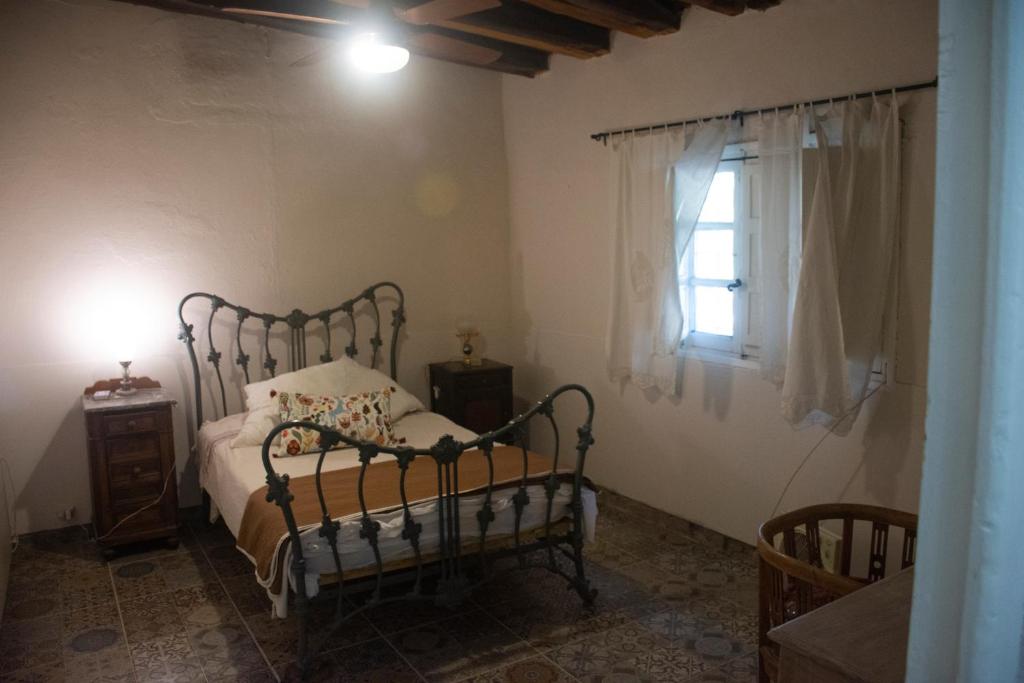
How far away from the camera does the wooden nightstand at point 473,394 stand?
470 cm

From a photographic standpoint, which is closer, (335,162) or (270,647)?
(270,647)

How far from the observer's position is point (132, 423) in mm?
3799

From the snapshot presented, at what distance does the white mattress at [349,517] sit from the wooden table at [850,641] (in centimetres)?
169

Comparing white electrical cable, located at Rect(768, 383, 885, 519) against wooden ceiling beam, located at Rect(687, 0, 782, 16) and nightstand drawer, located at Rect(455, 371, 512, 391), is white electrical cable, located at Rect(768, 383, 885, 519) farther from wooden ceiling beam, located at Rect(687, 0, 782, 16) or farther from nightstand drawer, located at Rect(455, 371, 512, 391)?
nightstand drawer, located at Rect(455, 371, 512, 391)

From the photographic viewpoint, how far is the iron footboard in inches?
107

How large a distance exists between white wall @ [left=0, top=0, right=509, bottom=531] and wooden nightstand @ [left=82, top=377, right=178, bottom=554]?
37cm

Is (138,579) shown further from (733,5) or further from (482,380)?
(733,5)

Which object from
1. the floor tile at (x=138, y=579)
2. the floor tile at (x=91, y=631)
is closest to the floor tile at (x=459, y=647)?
the floor tile at (x=91, y=631)

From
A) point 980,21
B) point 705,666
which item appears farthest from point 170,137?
point 980,21

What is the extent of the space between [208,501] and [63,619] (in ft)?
3.40

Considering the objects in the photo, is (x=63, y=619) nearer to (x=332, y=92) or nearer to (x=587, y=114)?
(x=332, y=92)

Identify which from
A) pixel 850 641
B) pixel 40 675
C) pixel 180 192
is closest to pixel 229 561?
pixel 40 675

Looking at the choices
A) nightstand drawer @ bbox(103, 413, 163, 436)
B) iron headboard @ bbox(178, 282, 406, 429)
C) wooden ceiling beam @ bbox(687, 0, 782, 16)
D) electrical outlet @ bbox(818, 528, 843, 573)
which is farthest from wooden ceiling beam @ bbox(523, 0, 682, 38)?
nightstand drawer @ bbox(103, 413, 163, 436)

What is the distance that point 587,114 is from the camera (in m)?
4.51
